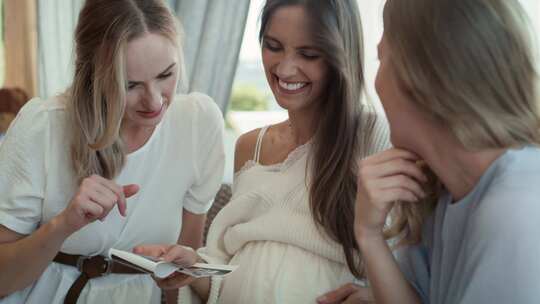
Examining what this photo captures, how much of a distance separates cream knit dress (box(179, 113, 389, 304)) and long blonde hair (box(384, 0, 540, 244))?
26.6 inches

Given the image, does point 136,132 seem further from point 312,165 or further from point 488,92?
point 488,92

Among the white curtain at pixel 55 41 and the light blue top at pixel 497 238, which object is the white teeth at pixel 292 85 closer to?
the light blue top at pixel 497 238

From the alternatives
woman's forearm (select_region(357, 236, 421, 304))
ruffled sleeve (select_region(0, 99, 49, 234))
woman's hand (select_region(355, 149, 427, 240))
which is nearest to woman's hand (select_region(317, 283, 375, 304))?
woman's forearm (select_region(357, 236, 421, 304))

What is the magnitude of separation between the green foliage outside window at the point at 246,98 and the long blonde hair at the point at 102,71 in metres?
1.56

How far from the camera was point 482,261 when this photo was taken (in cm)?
110

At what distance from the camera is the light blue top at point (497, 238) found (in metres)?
1.05

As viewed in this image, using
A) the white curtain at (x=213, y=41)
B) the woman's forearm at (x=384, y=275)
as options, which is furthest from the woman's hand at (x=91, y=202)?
the white curtain at (x=213, y=41)

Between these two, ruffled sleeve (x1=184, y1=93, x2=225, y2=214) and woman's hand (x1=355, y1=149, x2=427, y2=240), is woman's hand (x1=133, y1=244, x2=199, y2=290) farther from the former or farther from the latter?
woman's hand (x1=355, y1=149, x2=427, y2=240)

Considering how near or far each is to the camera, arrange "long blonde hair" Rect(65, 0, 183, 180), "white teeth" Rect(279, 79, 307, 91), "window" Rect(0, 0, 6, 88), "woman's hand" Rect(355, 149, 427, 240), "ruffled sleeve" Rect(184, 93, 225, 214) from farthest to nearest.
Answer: "window" Rect(0, 0, 6, 88), "ruffled sleeve" Rect(184, 93, 225, 214), "white teeth" Rect(279, 79, 307, 91), "long blonde hair" Rect(65, 0, 183, 180), "woman's hand" Rect(355, 149, 427, 240)

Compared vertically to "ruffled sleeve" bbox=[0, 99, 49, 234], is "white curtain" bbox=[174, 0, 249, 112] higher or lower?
higher

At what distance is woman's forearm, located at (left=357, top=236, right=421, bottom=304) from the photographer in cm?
143

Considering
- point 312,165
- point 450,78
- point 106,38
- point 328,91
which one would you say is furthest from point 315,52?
point 450,78

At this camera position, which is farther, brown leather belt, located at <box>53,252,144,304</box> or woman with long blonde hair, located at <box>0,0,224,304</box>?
brown leather belt, located at <box>53,252,144,304</box>

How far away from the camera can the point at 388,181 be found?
53.2 inches
